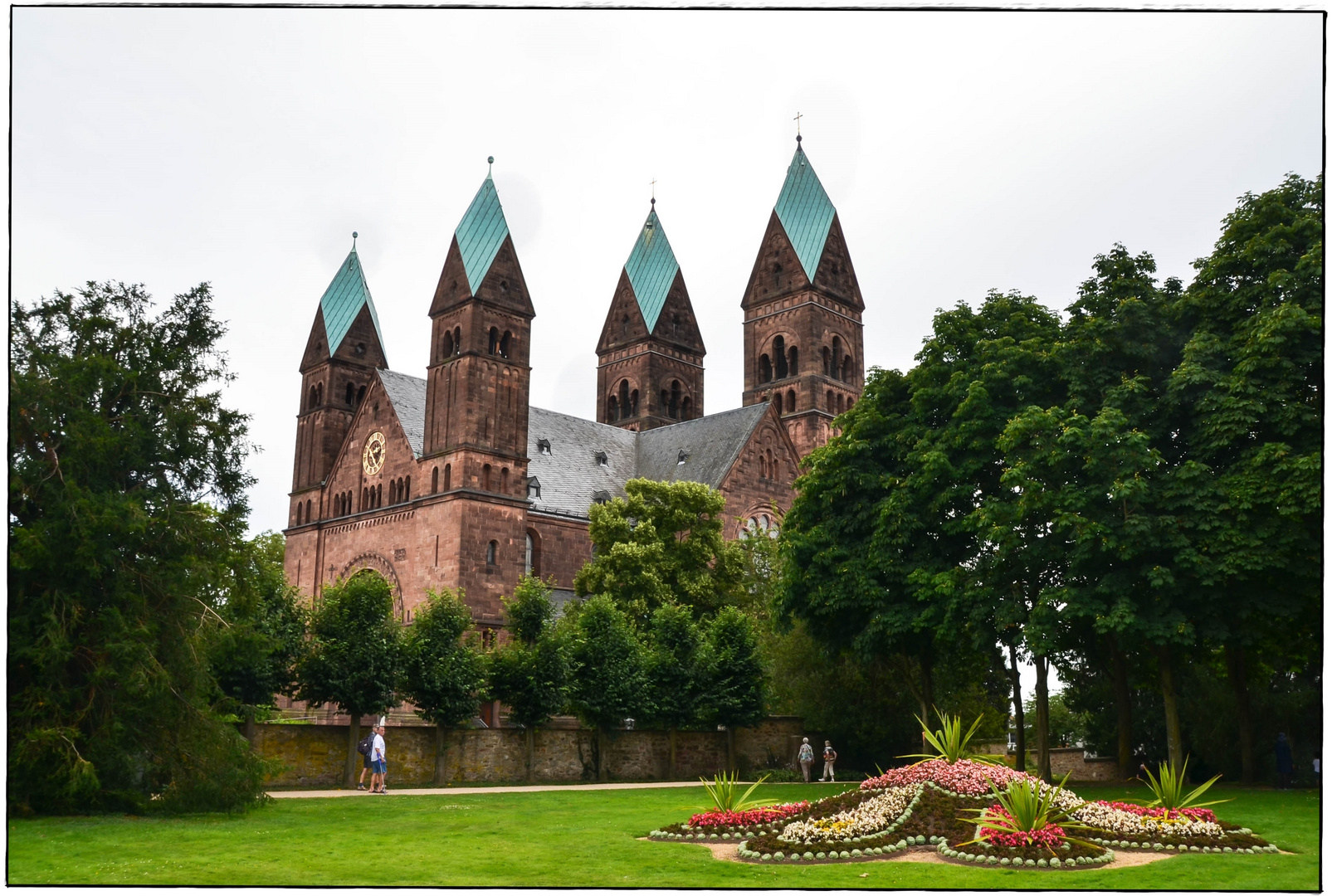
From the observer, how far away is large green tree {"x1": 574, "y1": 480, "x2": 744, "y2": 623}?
4956 cm

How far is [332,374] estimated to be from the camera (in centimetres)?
6675

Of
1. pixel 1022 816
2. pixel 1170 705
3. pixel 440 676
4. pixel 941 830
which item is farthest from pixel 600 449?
pixel 1022 816

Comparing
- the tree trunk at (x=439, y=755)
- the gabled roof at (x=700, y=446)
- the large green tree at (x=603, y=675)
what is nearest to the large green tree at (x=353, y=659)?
the tree trunk at (x=439, y=755)

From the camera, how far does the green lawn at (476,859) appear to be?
13.1m

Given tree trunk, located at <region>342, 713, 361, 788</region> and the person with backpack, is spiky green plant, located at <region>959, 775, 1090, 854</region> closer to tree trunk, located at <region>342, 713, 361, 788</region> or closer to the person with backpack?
the person with backpack

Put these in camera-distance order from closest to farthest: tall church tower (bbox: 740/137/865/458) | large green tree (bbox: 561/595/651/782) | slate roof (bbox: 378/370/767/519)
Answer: large green tree (bbox: 561/595/651/782) < slate roof (bbox: 378/370/767/519) < tall church tower (bbox: 740/137/865/458)

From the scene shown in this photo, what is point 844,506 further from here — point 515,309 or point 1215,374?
point 515,309

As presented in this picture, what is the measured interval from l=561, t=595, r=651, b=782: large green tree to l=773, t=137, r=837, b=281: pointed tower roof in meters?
40.9

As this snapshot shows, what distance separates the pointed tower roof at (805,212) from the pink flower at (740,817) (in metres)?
59.3

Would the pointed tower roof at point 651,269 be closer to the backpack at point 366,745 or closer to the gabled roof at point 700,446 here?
the gabled roof at point 700,446

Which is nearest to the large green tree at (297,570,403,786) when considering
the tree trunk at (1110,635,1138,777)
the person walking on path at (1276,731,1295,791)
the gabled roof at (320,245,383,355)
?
the tree trunk at (1110,635,1138,777)

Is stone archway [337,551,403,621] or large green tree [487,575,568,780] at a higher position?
stone archway [337,551,403,621]

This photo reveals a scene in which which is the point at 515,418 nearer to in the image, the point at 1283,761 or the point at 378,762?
the point at 378,762

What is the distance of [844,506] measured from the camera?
31.9 meters
